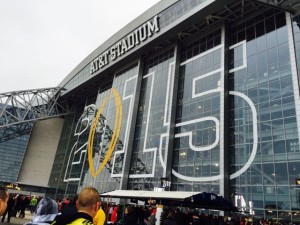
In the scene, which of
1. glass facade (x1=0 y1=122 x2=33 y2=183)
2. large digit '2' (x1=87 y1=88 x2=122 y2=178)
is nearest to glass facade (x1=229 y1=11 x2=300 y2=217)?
large digit '2' (x1=87 y1=88 x2=122 y2=178)

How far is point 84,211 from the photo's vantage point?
289 centimetres

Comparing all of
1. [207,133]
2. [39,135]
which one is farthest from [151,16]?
[39,135]

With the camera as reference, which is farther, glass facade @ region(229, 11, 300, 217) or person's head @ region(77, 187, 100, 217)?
glass facade @ region(229, 11, 300, 217)

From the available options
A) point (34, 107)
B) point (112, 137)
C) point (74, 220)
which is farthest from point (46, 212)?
point (34, 107)

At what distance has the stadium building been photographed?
23156 millimetres

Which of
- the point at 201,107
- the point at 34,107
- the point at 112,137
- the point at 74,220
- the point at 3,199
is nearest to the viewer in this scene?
the point at 74,220

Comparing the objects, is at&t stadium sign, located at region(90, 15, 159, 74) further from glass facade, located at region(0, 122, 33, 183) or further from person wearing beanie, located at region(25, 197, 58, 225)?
person wearing beanie, located at region(25, 197, 58, 225)

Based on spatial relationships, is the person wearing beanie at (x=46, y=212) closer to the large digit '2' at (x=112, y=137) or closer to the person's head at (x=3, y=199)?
the person's head at (x=3, y=199)

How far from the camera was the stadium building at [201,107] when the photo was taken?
76.0ft

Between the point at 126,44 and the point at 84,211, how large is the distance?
128ft

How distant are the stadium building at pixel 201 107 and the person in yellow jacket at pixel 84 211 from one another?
20064mm

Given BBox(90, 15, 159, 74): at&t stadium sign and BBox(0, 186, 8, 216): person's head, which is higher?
BBox(90, 15, 159, 74): at&t stadium sign

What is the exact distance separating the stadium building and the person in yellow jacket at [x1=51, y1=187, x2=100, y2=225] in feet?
65.8

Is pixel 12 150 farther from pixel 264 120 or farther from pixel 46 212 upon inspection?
pixel 46 212
